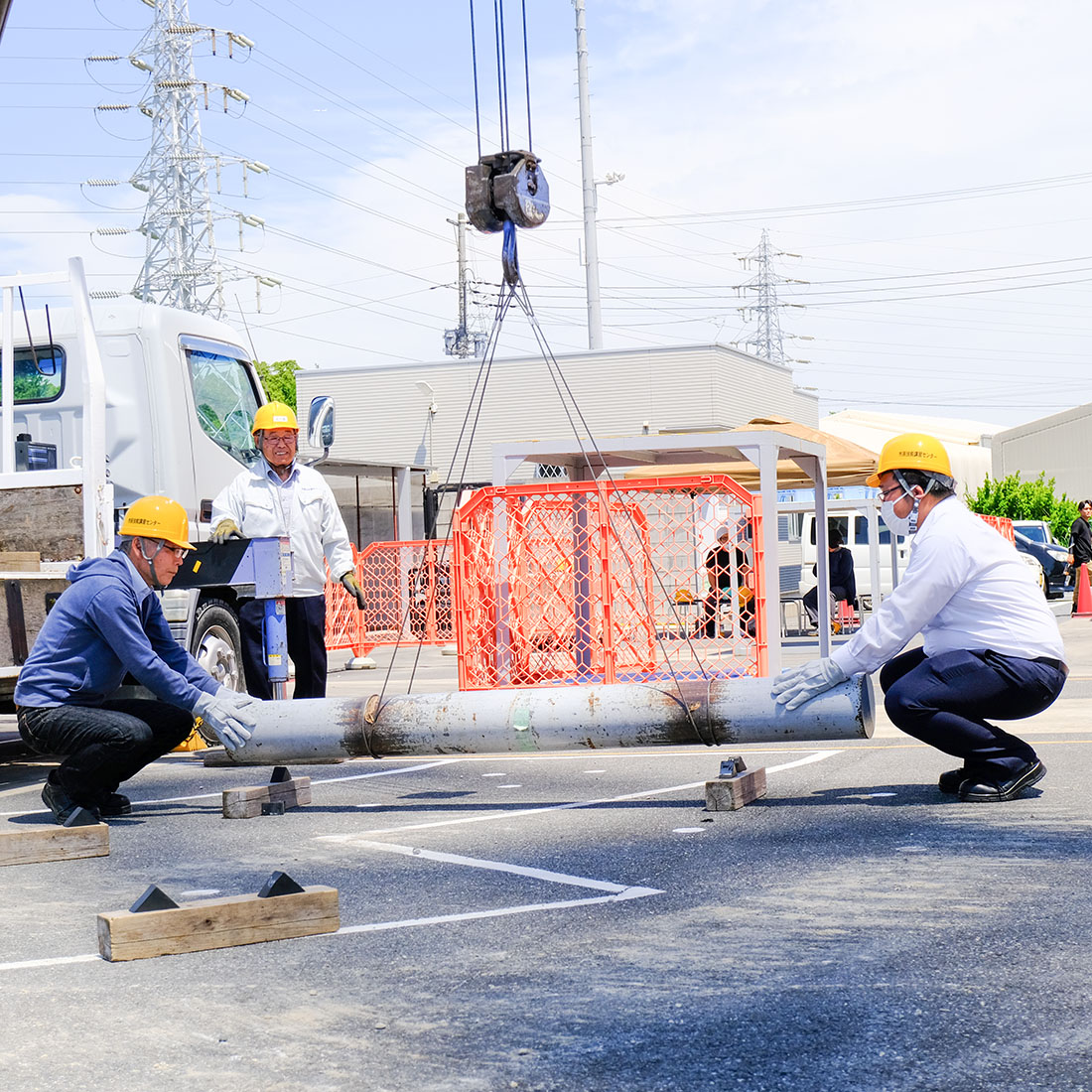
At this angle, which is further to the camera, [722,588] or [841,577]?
[841,577]

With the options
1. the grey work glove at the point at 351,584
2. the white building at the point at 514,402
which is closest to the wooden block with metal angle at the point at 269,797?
the grey work glove at the point at 351,584

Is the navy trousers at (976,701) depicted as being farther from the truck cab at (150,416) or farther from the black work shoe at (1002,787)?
the truck cab at (150,416)

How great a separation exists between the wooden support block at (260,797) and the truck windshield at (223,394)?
449cm

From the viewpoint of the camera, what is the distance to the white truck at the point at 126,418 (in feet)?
29.8

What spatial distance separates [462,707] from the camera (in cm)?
733

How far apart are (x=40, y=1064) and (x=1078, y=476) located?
49274 millimetres

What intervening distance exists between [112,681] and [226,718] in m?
0.58

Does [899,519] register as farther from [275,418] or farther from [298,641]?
[275,418]

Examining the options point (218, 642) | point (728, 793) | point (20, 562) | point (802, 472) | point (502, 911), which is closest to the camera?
point (502, 911)

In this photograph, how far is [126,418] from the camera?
1110 cm

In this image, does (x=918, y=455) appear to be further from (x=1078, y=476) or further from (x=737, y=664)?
(x=1078, y=476)

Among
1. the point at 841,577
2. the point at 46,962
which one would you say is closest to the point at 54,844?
the point at 46,962

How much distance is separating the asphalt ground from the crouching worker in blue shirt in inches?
14.3

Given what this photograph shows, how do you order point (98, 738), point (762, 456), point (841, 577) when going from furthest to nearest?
point (841, 577), point (762, 456), point (98, 738)
